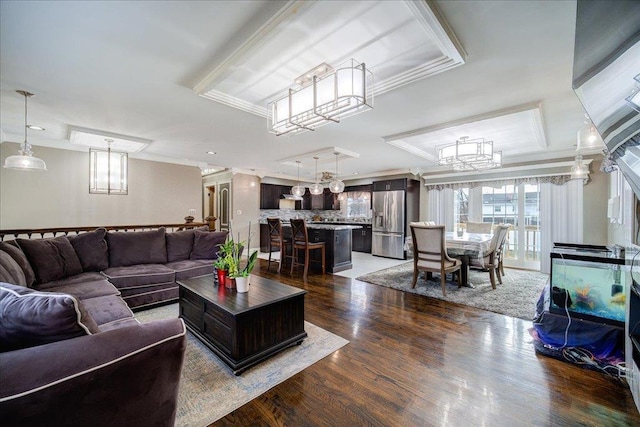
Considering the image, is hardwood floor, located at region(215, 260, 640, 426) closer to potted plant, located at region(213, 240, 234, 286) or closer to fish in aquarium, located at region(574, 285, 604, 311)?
fish in aquarium, located at region(574, 285, 604, 311)

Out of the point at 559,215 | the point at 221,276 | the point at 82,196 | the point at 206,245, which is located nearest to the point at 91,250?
the point at 206,245

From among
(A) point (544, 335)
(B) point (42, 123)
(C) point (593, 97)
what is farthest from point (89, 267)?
(A) point (544, 335)

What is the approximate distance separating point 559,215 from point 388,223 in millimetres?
3394

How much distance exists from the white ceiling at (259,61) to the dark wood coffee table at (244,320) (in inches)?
73.3

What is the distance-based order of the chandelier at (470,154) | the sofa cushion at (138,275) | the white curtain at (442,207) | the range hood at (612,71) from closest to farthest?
the range hood at (612,71) → the sofa cushion at (138,275) → the chandelier at (470,154) → the white curtain at (442,207)

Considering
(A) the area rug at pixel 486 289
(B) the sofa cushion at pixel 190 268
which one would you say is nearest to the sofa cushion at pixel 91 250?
(B) the sofa cushion at pixel 190 268

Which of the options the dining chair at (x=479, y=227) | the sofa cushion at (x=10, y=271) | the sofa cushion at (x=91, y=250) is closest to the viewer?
the sofa cushion at (x=10, y=271)

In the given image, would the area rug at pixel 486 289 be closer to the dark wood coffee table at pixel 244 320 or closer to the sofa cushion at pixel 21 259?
the dark wood coffee table at pixel 244 320

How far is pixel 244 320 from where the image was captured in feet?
6.35

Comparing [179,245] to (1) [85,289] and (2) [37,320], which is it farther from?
(2) [37,320]

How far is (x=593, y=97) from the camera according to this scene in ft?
4.07

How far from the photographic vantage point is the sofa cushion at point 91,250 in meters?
3.07

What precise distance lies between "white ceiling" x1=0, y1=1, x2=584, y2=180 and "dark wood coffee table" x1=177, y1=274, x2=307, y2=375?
1.86m

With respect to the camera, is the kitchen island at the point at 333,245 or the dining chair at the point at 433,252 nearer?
the dining chair at the point at 433,252
